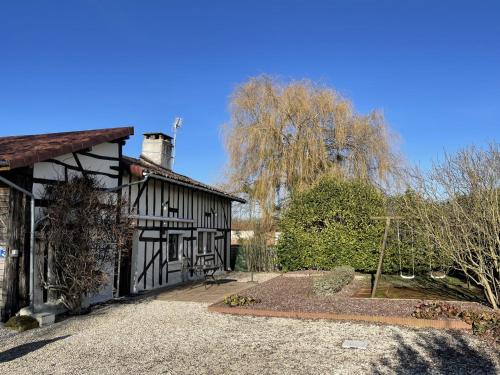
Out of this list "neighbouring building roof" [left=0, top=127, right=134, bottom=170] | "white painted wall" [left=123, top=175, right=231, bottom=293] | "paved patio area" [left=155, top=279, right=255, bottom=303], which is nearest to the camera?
"neighbouring building roof" [left=0, top=127, right=134, bottom=170]

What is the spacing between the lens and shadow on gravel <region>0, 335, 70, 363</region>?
5828 mm

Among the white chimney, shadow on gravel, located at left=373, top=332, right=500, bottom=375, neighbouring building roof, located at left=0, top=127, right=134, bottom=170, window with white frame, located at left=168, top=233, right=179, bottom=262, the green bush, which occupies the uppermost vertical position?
the white chimney

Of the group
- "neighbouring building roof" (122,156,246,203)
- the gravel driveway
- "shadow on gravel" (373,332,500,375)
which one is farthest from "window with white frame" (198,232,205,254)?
"shadow on gravel" (373,332,500,375)

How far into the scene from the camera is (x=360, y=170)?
60.9 ft

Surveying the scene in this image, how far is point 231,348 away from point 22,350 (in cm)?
287

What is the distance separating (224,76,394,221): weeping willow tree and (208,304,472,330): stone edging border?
10117mm

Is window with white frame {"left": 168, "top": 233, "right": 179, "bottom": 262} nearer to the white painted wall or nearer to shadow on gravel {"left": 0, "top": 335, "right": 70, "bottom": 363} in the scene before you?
the white painted wall

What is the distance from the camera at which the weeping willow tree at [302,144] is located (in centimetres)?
1839

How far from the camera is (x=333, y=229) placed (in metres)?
15.8

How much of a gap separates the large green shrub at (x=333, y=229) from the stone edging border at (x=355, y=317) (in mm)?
7518

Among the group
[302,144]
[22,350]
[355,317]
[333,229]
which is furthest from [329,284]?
[302,144]

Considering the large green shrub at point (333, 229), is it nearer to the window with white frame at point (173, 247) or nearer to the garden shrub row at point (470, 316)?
the window with white frame at point (173, 247)

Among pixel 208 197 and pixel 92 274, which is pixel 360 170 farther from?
pixel 92 274

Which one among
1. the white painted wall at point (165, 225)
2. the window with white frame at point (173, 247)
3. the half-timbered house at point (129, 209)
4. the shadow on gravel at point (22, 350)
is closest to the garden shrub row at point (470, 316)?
the shadow on gravel at point (22, 350)
